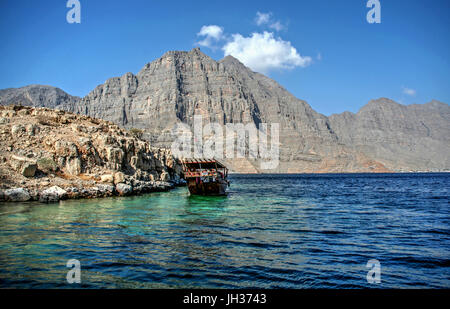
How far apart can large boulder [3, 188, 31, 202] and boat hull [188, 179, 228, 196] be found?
66.2 feet

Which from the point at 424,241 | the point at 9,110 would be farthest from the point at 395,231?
the point at 9,110

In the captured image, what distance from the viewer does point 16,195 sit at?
27312 mm

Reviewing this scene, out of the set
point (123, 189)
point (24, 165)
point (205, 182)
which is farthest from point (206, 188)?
point (24, 165)

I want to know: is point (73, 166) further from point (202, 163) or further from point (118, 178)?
point (202, 163)

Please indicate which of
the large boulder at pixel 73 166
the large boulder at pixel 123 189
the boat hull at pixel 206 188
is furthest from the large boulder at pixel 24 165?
the boat hull at pixel 206 188

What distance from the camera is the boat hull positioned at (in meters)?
43.1

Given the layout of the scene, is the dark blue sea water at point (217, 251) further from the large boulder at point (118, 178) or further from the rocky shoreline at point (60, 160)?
the large boulder at point (118, 178)

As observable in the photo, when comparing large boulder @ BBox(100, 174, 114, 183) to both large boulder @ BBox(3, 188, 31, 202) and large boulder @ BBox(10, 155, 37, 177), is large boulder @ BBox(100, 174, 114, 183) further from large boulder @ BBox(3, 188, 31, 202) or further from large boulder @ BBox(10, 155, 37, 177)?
large boulder @ BBox(3, 188, 31, 202)

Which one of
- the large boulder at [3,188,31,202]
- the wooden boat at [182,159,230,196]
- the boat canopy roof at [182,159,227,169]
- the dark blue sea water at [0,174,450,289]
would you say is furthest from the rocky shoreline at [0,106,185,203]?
the dark blue sea water at [0,174,450,289]

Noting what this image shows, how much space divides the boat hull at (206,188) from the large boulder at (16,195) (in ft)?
66.2

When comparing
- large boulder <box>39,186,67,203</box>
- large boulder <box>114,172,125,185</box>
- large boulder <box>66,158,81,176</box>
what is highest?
large boulder <box>66,158,81,176</box>

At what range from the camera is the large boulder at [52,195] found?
28375 millimetres

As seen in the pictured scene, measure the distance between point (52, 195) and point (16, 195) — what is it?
2.75 meters

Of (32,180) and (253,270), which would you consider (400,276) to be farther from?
(32,180)
